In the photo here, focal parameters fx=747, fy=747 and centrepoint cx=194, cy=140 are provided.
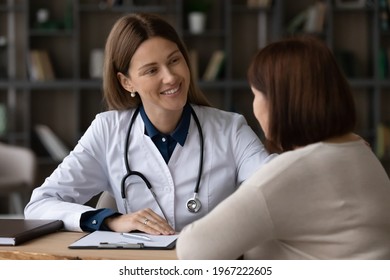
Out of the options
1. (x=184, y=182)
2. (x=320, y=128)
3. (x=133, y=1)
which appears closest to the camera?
(x=320, y=128)

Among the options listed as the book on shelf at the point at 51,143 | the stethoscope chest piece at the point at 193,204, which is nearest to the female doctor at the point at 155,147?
the stethoscope chest piece at the point at 193,204

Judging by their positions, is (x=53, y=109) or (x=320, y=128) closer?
(x=320, y=128)

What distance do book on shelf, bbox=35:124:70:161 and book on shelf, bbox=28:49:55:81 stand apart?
41 cm

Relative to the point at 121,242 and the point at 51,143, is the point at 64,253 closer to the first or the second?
the point at 121,242

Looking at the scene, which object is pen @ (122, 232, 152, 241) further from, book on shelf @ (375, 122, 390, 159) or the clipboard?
book on shelf @ (375, 122, 390, 159)

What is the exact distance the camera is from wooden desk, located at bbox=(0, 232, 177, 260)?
1648 millimetres

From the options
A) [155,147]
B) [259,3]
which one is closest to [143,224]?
[155,147]

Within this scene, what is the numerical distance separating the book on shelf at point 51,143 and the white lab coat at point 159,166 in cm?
372

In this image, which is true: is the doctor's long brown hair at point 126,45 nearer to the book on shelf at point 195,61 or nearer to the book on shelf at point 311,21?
the book on shelf at point 195,61

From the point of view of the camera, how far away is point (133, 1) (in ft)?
19.8

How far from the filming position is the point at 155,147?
7.54 feet
